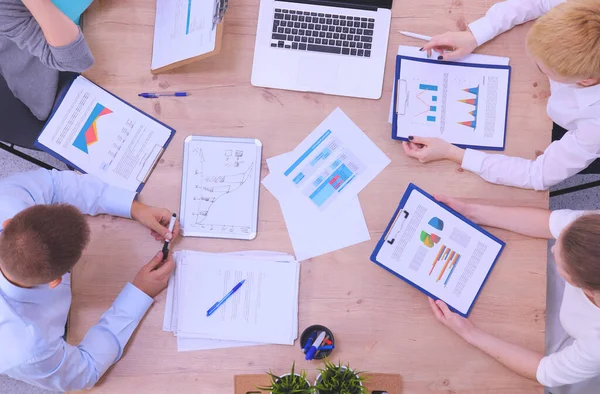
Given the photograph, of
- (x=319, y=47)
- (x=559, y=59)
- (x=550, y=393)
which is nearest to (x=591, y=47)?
(x=559, y=59)

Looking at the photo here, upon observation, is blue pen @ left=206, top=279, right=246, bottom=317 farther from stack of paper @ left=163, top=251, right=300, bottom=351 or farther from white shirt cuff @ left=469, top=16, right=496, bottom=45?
white shirt cuff @ left=469, top=16, right=496, bottom=45

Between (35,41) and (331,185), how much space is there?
802 millimetres

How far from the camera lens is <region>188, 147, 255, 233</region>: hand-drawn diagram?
4.39 feet

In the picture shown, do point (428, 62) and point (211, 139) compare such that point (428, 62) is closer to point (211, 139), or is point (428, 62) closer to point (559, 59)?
point (559, 59)

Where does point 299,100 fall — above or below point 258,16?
below

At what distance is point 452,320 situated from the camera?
4.17 ft

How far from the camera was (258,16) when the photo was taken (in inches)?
56.5

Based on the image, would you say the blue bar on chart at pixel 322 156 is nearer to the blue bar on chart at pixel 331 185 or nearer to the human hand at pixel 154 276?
the blue bar on chart at pixel 331 185

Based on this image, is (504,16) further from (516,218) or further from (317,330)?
(317,330)

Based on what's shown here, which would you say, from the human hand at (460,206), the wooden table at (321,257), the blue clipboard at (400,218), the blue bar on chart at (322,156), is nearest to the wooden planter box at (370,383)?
the wooden table at (321,257)

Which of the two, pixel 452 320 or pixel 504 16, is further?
pixel 504 16

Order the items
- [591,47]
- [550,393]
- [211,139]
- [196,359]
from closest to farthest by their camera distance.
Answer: [591,47] < [196,359] < [211,139] < [550,393]

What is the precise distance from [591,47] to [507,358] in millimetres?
723

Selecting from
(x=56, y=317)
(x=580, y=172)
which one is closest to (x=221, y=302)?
(x=56, y=317)
